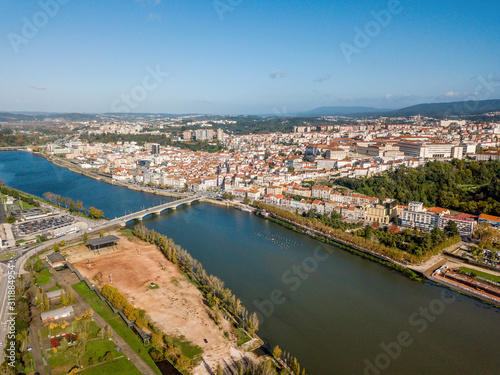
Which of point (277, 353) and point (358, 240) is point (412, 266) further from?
point (277, 353)

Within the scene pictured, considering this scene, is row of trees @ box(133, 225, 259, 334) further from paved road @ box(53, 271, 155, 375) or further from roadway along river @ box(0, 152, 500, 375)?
paved road @ box(53, 271, 155, 375)

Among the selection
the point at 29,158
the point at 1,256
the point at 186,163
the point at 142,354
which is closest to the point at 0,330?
the point at 142,354

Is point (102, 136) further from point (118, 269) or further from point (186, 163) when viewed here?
point (118, 269)

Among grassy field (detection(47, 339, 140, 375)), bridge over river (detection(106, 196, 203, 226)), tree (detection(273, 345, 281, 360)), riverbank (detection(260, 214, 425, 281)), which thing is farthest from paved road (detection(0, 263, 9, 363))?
riverbank (detection(260, 214, 425, 281))

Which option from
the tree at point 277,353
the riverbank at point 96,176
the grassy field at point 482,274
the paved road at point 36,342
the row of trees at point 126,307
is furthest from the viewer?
the riverbank at point 96,176

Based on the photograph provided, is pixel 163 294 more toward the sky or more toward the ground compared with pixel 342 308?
more toward the sky

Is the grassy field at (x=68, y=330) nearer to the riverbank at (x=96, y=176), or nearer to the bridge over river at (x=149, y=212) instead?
the bridge over river at (x=149, y=212)

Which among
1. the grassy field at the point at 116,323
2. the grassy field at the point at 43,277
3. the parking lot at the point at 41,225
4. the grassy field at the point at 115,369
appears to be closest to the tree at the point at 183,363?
the grassy field at the point at 116,323

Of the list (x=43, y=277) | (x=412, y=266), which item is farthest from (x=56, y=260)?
(x=412, y=266)
